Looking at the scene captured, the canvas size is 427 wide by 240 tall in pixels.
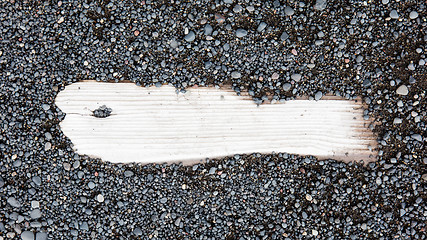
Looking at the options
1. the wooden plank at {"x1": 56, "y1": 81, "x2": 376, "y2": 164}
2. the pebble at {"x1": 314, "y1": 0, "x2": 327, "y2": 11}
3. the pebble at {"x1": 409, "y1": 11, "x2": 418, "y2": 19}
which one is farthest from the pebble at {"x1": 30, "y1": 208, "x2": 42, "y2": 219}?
the pebble at {"x1": 409, "y1": 11, "x2": 418, "y2": 19}

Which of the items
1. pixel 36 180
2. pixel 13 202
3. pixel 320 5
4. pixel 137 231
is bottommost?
pixel 137 231

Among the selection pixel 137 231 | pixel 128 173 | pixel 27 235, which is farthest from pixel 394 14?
pixel 27 235

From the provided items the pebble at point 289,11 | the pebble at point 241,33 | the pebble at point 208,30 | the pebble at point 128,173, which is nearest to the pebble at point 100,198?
the pebble at point 128,173

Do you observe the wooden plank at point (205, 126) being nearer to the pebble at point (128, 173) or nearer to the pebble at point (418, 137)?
the pebble at point (128, 173)

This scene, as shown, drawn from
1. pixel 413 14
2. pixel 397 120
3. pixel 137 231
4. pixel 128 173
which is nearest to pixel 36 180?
pixel 128 173

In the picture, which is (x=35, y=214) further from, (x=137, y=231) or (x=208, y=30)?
(x=208, y=30)

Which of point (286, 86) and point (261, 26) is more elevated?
point (261, 26)

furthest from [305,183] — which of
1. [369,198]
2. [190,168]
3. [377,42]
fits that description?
[377,42]

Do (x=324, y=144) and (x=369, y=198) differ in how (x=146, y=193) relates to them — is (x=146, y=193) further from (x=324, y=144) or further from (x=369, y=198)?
(x=369, y=198)
